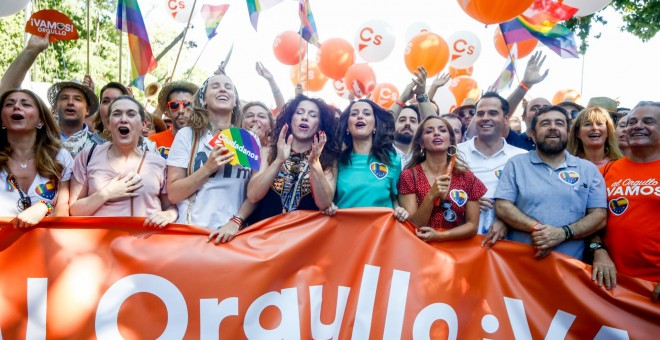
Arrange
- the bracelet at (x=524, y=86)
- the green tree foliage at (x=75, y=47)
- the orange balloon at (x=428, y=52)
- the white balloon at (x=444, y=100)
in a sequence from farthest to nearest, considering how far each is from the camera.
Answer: the green tree foliage at (x=75, y=47), the white balloon at (x=444, y=100), the orange balloon at (x=428, y=52), the bracelet at (x=524, y=86)

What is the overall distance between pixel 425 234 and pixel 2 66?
20252mm

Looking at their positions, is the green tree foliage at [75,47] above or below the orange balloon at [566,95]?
above

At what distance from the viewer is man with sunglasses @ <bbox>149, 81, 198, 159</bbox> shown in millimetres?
5102

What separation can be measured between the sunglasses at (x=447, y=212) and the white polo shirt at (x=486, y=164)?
0.46m

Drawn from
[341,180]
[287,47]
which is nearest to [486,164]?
[341,180]

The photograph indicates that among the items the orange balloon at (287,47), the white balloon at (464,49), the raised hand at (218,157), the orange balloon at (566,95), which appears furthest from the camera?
the orange balloon at (566,95)

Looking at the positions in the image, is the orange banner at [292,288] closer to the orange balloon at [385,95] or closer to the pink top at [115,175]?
the pink top at [115,175]

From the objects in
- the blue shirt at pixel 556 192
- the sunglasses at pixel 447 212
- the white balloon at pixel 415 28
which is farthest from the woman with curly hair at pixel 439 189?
the white balloon at pixel 415 28

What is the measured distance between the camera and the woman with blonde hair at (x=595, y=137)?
4.46 metres

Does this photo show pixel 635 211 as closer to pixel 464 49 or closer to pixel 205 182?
pixel 205 182

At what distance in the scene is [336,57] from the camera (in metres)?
13.1

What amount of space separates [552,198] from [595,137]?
3.74 feet

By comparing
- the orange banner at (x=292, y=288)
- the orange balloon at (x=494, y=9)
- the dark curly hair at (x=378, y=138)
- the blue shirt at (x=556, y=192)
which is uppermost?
the orange balloon at (x=494, y=9)

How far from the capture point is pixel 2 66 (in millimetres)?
19125
